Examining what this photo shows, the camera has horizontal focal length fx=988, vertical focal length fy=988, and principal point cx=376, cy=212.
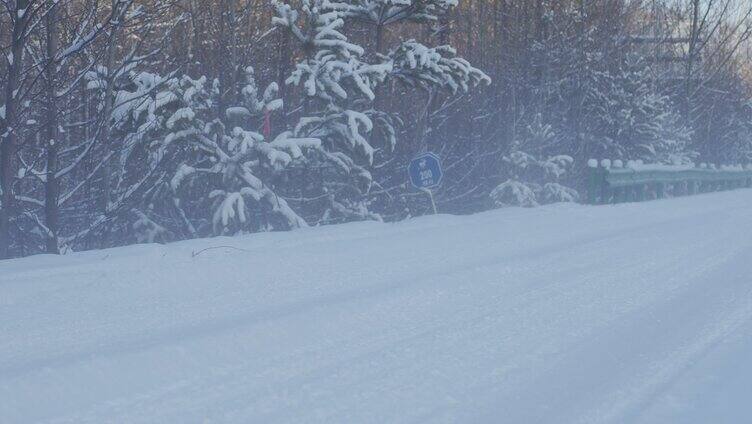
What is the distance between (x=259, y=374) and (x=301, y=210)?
1176 centimetres

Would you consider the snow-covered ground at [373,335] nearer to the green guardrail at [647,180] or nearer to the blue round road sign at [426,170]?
the blue round road sign at [426,170]

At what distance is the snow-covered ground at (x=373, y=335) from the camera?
512 centimetres

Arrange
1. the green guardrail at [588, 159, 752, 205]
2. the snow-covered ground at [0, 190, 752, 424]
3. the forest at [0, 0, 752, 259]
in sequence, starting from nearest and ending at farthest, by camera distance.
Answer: the snow-covered ground at [0, 190, 752, 424] → the forest at [0, 0, 752, 259] → the green guardrail at [588, 159, 752, 205]

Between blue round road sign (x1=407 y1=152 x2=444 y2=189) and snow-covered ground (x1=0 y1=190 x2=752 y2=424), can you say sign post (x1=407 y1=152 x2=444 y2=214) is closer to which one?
blue round road sign (x1=407 y1=152 x2=444 y2=189)

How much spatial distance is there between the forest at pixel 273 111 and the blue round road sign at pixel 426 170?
35.4 inches

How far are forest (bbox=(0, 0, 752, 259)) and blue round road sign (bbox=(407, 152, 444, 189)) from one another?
35.4 inches

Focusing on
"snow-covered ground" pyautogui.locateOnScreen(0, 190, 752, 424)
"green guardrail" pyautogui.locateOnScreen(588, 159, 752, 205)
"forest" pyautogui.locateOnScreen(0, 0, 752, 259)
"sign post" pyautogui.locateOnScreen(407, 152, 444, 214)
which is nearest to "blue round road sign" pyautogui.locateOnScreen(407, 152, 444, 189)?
"sign post" pyautogui.locateOnScreen(407, 152, 444, 214)

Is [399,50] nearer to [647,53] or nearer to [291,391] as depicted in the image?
Result: [291,391]

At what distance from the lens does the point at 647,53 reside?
33.0 meters

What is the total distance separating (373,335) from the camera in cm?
671

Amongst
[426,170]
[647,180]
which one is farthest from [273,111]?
[647,180]

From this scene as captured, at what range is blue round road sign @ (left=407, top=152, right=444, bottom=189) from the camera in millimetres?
15562

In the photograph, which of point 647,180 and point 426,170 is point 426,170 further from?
point 647,180

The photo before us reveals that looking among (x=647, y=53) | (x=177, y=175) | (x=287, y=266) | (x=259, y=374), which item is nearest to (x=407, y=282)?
(x=287, y=266)
